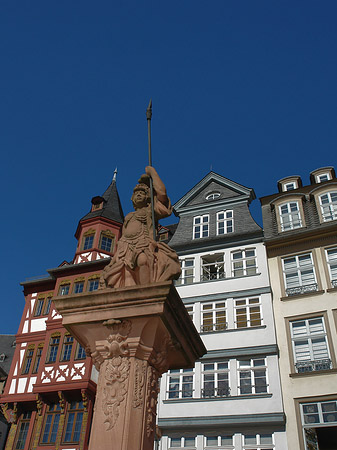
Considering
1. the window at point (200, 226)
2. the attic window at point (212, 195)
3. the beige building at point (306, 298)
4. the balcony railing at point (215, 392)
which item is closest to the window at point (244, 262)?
the beige building at point (306, 298)

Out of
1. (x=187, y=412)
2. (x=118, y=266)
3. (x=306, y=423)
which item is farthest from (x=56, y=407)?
(x=118, y=266)

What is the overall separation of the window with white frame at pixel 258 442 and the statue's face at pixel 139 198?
14.4 meters

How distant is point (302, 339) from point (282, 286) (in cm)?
283

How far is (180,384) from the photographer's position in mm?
20688

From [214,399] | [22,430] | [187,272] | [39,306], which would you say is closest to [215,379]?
[214,399]

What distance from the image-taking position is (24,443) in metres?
23.5

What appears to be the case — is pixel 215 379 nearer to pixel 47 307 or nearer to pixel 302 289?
pixel 302 289

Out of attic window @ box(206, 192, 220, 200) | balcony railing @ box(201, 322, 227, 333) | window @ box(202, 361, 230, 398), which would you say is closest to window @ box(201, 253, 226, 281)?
balcony railing @ box(201, 322, 227, 333)

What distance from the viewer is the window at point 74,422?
22000mm

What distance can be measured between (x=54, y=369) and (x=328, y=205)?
1643cm

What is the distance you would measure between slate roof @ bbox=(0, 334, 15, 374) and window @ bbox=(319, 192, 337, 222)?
23.6m

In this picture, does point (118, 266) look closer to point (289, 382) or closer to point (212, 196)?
point (289, 382)

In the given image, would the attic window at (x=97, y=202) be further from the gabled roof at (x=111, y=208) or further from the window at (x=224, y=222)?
the window at (x=224, y=222)

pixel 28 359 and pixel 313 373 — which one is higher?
pixel 28 359
